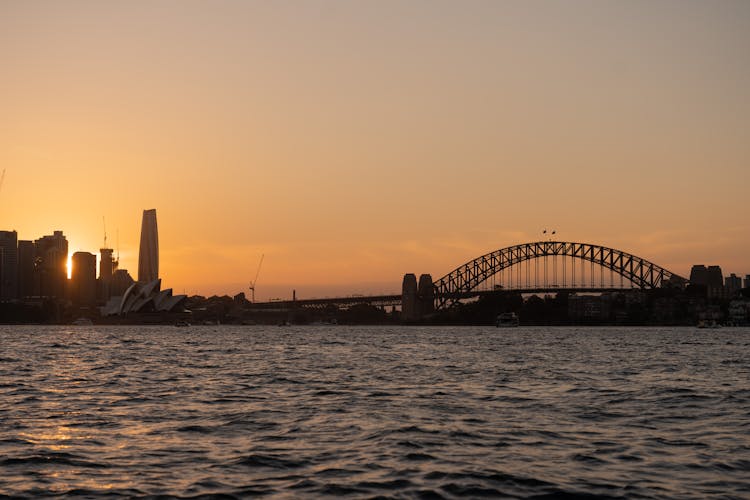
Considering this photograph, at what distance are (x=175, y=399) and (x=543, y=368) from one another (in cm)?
2740

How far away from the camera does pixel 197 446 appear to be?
22.2 meters

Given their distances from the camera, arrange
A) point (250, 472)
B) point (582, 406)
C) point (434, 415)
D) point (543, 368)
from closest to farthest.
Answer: point (250, 472) → point (434, 415) → point (582, 406) → point (543, 368)

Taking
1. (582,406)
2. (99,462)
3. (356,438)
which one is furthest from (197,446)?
(582,406)

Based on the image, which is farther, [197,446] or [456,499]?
[197,446]

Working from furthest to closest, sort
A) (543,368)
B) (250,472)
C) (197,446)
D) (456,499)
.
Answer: (543,368) → (197,446) → (250,472) → (456,499)

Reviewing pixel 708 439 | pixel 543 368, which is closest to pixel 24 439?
pixel 708 439

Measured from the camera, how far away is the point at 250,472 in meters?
19.0

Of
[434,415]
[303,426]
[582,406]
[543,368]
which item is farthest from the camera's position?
[543,368]

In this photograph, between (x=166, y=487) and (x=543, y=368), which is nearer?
(x=166, y=487)

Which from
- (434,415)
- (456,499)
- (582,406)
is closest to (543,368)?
(582,406)

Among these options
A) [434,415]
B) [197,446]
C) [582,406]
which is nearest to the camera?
[197,446]

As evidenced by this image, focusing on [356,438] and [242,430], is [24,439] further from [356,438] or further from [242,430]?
[356,438]

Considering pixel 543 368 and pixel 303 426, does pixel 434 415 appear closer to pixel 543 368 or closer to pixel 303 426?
pixel 303 426

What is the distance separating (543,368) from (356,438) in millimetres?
32735
